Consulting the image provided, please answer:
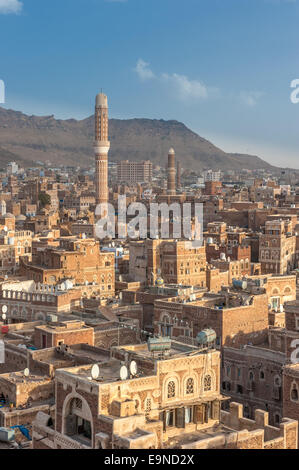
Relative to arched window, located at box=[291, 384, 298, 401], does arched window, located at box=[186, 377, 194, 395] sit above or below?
above

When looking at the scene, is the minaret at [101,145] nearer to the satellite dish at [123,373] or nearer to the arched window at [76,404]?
the satellite dish at [123,373]

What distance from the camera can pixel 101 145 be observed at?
6131cm

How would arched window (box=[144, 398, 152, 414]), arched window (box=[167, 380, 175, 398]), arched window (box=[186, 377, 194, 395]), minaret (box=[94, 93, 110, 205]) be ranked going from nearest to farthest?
arched window (box=[144, 398, 152, 414]) < arched window (box=[167, 380, 175, 398]) < arched window (box=[186, 377, 194, 395]) < minaret (box=[94, 93, 110, 205])

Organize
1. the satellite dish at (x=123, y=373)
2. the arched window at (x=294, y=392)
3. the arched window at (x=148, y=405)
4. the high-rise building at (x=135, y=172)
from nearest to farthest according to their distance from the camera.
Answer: the satellite dish at (x=123, y=373), the arched window at (x=148, y=405), the arched window at (x=294, y=392), the high-rise building at (x=135, y=172)

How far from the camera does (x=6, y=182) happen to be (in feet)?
332

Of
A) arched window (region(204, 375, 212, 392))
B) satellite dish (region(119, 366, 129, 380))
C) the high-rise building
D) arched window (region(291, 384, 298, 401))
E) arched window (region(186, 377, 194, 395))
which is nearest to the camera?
satellite dish (region(119, 366, 129, 380))

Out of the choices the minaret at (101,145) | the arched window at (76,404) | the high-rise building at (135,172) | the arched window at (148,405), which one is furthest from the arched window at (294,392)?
the high-rise building at (135,172)

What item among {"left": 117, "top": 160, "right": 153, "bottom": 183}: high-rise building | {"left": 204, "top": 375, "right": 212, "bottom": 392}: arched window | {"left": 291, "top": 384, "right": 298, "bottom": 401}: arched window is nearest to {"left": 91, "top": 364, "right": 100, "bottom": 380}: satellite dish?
{"left": 204, "top": 375, "right": 212, "bottom": 392}: arched window

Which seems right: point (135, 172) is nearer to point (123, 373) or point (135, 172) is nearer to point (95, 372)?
point (95, 372)

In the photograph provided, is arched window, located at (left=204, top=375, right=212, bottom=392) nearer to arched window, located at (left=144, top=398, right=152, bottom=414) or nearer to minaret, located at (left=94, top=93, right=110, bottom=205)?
arched window, located at (left=144, top=398, right=152, bottom=414)

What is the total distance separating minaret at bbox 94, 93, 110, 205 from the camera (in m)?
61.4

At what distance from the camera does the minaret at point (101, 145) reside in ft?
201
